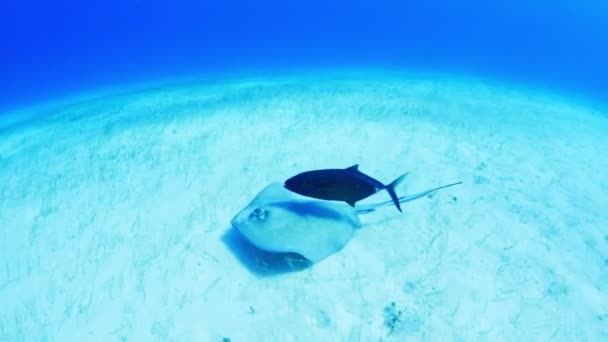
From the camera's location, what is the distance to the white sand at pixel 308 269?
3.71 m

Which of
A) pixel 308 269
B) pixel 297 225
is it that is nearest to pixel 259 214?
pixel 297 225

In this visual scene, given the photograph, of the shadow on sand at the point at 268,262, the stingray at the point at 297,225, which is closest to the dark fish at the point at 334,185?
the stingray at the point at 297,225

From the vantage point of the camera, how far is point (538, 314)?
3.84 metres

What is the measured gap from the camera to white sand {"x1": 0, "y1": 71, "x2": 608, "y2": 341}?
146 inches

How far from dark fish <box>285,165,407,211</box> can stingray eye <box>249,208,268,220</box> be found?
614mm

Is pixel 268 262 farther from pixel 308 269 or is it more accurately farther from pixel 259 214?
pixel 259 214

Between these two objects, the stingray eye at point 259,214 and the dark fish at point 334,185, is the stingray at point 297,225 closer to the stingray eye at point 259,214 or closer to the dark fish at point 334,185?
the stingray eye at point 259,214

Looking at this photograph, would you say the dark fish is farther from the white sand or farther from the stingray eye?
A: the white sand

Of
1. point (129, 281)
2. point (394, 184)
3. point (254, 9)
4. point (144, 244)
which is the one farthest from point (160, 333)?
point (254, 9)

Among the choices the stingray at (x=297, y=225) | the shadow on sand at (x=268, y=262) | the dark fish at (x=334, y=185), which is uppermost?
the dark fish at (x=334, y=185)

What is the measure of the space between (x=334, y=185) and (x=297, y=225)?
765mm

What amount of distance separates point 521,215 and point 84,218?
7679 millimetres

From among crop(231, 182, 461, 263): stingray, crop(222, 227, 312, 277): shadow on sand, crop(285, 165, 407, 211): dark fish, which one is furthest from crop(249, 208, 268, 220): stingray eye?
crop(285, 165, 407, 211): dark fish

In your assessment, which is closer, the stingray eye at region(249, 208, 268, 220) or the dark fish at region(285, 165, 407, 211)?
the dark fish at region(285, 165, 407, 211)
